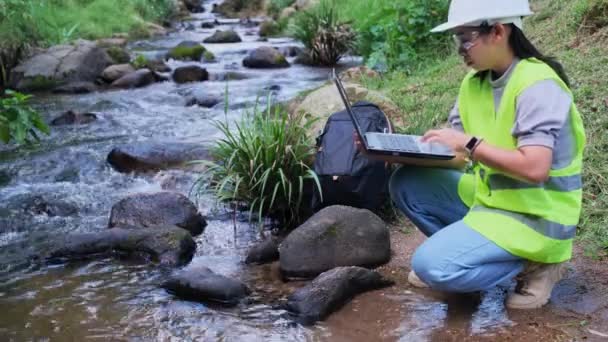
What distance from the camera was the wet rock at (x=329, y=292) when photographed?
330cm

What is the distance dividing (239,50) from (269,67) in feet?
7.46

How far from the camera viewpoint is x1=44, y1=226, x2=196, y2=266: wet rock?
4.45 metres

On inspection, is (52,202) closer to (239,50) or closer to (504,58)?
(504,58)

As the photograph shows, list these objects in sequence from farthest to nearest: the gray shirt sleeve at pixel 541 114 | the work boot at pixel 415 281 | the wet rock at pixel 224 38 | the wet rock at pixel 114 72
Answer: the wet rock at pixel 224 38 → the wet rock at pixel 114 72 → the work boot at pixel 415 281 → the gray shirt sleeve at pixel 541 114

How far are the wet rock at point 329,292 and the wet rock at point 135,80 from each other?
849 centimetres

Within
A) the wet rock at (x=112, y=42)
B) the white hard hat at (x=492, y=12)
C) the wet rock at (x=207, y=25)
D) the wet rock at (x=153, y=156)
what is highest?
the white hard hat at (x=492, y=12)

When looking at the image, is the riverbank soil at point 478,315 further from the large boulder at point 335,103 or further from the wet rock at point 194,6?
the wet rock at point 194,6

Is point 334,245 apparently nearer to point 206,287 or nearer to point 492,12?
point 206,287

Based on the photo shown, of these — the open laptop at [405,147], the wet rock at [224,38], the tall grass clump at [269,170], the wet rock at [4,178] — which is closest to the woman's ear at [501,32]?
the open laptop at [405,147]

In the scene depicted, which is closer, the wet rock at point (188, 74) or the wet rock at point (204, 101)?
the wet rock at point (204, 101)

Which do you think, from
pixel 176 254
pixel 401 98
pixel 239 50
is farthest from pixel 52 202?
pixel 239 50

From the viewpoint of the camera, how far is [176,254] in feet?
14.5

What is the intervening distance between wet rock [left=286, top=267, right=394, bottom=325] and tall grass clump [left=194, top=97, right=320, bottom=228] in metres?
1.33

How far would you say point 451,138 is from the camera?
2.69 m
